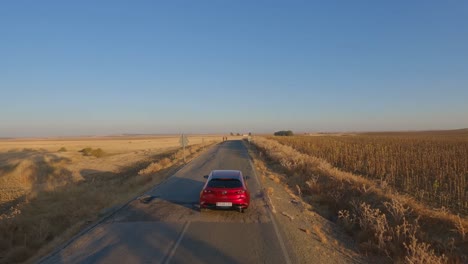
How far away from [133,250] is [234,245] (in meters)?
2.10

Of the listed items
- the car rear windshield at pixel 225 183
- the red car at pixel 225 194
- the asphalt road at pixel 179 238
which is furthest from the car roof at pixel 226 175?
the asphalt road at pixel 179 238

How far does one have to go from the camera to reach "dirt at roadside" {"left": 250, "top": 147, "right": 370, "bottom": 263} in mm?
8391

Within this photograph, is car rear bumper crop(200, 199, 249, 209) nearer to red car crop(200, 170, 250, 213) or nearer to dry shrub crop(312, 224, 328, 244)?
red car crop(200, 170, 250, 213)

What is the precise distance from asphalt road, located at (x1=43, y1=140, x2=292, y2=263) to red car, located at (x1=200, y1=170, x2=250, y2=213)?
1.12ft

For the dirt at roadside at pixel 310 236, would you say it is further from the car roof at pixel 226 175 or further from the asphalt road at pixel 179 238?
the car roof at pixel 226 175

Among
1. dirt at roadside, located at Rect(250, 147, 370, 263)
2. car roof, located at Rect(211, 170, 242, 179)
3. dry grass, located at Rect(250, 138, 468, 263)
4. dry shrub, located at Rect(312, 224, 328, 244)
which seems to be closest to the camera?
dry grass, located at Rect(250, 138, 468, 263)

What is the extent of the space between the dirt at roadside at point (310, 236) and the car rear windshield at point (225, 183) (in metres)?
1.44

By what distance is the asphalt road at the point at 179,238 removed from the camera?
8.02 m

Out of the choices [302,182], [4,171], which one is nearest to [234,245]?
[302,182]

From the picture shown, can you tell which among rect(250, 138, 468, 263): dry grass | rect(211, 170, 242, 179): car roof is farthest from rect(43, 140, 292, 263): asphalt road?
rect(250, 138, 468, 263): dry grass

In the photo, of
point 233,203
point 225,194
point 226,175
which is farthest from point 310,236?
point 226,175

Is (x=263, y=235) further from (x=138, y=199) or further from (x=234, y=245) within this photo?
(x=138, y=199)

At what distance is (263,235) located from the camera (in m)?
9.80

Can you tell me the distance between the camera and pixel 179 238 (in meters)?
9.41
